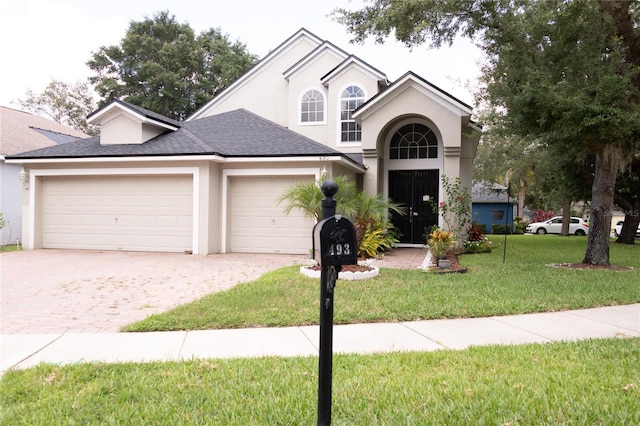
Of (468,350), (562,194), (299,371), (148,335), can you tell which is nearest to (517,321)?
(468,350)

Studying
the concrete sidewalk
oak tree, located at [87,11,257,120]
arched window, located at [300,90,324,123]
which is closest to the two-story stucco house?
arched window, located at [300,90,324,123]

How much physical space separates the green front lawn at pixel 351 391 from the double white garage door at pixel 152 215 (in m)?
10.1

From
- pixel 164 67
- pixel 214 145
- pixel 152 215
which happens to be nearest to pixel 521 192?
pixel 164 67

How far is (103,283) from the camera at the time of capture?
880 cm

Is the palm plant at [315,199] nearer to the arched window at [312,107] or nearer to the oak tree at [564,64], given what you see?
the oak tree at [564,64]

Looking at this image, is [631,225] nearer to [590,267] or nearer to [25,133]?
[590,267]

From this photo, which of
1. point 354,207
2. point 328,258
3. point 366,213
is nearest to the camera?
point 328,258

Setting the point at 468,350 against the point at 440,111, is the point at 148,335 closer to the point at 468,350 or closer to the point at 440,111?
the point at 468,350

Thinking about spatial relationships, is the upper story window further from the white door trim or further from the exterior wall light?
the exterior wall light

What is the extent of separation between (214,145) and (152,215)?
294cm

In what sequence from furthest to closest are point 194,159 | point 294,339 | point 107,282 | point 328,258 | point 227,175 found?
point 227,175 → point 194,159 → point 107,282 → point 294,339 → point 328,258

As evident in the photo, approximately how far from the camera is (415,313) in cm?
631

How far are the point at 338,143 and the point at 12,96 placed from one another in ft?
116

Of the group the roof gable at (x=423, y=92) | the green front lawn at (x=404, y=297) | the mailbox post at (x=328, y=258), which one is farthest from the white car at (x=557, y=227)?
the mailbox post at (x=328, y=258)
